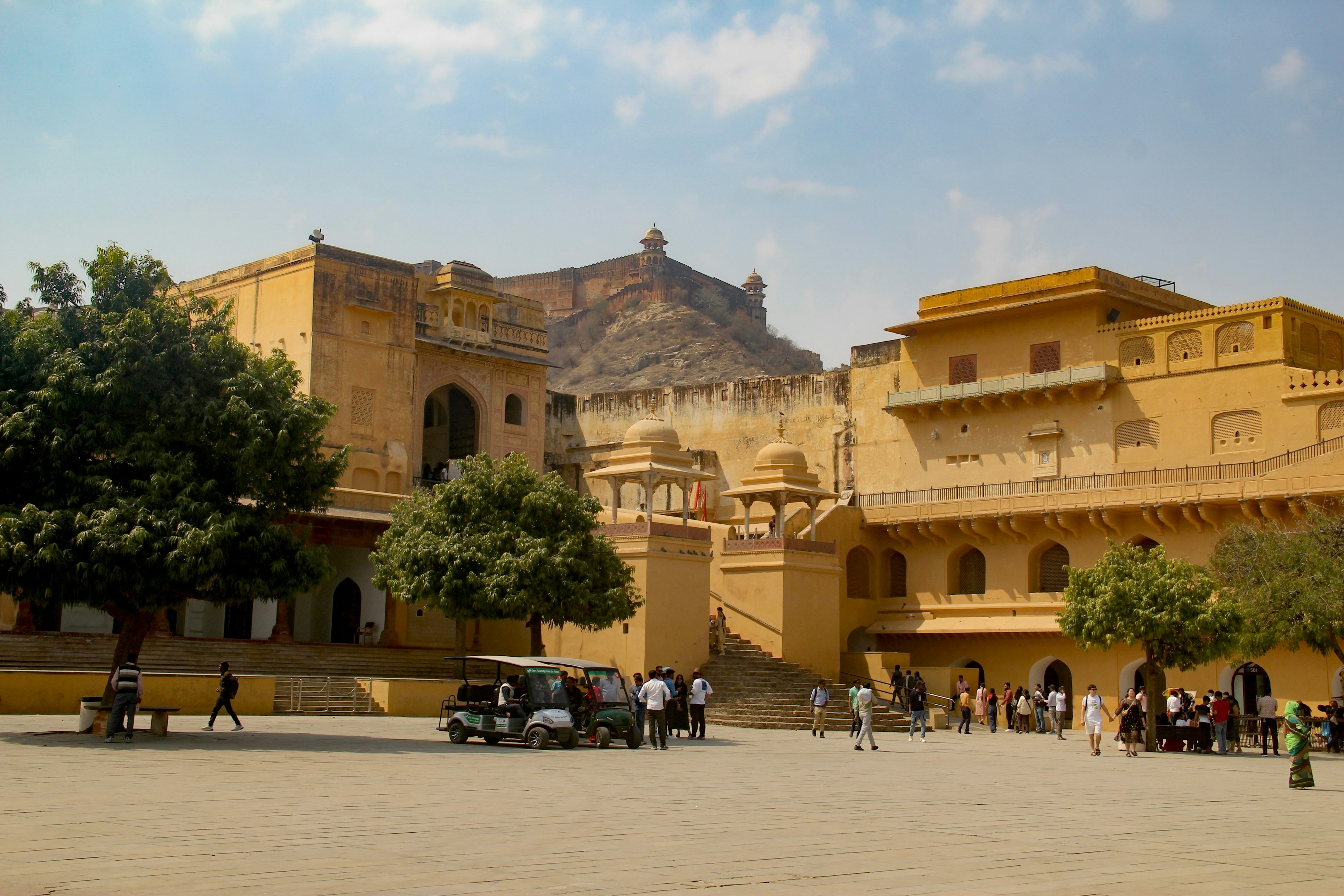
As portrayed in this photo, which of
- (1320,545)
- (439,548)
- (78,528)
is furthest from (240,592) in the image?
(1320,545)

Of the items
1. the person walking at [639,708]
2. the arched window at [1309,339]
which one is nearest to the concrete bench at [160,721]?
the person walking at [639,708]

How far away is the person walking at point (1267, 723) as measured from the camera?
2397cm

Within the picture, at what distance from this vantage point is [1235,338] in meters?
34.3

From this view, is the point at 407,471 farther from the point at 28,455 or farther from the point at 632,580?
the point at 28,455

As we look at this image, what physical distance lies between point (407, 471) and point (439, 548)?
41.8 ft

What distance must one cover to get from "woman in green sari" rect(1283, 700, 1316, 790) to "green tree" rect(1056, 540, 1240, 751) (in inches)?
328

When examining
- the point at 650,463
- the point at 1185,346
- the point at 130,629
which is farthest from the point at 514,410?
the point at 130,629

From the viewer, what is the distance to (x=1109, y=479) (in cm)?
3503

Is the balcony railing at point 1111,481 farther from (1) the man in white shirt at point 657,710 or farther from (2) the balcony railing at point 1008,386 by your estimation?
(1) the man in white shirt at point 657,710

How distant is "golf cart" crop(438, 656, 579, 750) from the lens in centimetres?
1908

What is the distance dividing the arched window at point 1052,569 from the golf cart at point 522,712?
64.5 ft

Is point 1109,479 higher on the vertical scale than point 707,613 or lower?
higher

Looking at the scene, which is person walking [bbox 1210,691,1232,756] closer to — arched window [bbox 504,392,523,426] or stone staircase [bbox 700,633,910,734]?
stone staircase [bbox 700,633,910,734]

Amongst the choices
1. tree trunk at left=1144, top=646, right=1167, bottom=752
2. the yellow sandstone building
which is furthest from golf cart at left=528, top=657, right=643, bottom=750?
tree trunk at left=1144, top=646, right=1167, bottom=752
